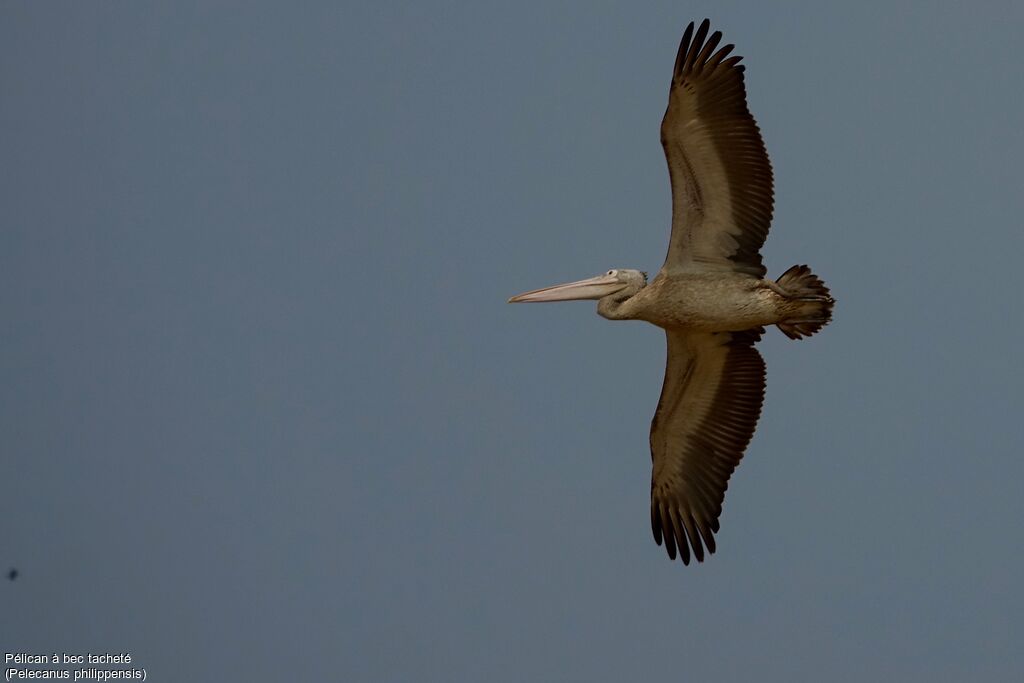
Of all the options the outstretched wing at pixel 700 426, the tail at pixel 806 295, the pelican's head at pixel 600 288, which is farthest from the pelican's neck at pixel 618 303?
the tail at pixel 806 295

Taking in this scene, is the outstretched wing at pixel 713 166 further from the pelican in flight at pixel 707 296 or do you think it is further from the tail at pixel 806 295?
the tail at pixel 806 295

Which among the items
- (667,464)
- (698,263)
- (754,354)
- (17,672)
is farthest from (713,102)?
(17,672)

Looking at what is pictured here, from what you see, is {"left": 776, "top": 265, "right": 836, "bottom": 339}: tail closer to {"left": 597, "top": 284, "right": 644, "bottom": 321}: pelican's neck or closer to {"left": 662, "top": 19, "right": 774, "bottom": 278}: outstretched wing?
{"left": 662, "top": 19, "right": 774, "bottom": 278}: outstretched wing

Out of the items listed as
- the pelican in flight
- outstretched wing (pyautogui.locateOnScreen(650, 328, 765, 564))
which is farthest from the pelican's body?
outstretched wing (pyautogui.locateOnScreen(650, 328, 765, 564))

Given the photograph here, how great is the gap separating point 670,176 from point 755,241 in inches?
38.0

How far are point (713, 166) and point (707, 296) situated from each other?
3.74 feet

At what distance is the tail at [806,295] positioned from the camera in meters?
14.7

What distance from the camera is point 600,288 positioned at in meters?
15.7

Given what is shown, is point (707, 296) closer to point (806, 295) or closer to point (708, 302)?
point (708, 302)

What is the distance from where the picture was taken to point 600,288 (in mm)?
15695

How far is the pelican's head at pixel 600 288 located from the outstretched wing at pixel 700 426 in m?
0.66

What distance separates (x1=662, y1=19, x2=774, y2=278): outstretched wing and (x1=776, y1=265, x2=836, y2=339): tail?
1.18ft

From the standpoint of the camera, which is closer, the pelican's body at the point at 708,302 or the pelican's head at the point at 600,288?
the pelican's body at the point at 708,302

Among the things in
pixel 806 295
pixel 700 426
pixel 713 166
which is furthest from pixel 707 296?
pixel 700 426
